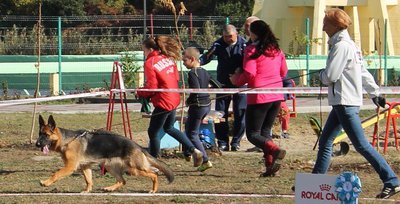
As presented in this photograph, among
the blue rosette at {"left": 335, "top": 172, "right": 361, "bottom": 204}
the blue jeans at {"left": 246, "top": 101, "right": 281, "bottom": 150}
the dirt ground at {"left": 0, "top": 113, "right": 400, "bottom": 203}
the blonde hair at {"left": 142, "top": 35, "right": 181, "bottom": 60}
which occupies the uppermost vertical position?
the blonde hair at {"left": 142, "top": 35, "right": 181, "bottom": 60}

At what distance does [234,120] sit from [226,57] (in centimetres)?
103

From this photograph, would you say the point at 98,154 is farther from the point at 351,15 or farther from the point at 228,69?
the point at 351,15

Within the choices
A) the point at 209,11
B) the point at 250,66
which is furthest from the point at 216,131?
the point at 209,11

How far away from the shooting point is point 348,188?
7645mm

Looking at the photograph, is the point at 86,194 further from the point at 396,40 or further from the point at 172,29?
the point at 396,40

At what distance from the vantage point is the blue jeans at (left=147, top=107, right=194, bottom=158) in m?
12.3

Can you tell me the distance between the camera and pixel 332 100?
10.2 meters

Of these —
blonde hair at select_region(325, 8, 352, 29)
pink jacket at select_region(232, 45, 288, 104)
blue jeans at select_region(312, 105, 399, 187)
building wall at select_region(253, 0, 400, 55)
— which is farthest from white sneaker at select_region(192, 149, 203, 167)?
building wall at select_region(253, 0, 400, 55)

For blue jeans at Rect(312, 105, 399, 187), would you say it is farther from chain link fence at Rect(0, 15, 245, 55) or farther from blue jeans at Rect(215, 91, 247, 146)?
chain link fence at Rect(0, 15, 245, 55)

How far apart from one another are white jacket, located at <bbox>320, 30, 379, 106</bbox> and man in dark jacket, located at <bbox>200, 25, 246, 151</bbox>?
420 centimetres

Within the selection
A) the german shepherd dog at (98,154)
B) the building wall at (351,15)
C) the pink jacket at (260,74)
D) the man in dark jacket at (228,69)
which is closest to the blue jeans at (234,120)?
the man in dark jacket at (228,69)

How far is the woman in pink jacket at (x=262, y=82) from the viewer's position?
38.0ft

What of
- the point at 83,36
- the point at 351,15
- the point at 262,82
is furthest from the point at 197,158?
the point at 351,15

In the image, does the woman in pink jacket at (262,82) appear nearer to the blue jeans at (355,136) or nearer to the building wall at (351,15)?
the blue jeans at (355,136)
